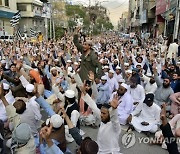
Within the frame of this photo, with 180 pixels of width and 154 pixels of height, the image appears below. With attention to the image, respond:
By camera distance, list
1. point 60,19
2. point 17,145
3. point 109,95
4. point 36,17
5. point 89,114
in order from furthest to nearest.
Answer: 1. point 36,17
2. point 60,19
3. point 109,95
4. point 89,114
5. point 17,145

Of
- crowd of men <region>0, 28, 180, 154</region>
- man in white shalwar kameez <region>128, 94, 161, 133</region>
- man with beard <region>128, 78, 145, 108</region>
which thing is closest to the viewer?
crowd of men <region>0, 28, 180, 154</region>

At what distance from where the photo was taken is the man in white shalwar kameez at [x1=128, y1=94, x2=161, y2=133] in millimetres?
5238

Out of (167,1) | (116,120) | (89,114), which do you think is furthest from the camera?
(167,1)

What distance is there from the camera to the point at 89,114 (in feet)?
18.9

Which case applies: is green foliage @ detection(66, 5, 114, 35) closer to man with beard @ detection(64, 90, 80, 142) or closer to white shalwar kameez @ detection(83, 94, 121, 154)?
man with beard @ detection(64, 90, 80, 142)

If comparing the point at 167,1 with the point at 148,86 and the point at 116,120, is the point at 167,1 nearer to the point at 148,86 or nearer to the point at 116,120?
the point at 148,86

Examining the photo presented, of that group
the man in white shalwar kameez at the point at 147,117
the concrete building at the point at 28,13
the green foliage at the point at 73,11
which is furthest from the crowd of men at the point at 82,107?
the green foliage at the point at 73,11

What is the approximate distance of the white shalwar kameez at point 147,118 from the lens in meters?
5.27

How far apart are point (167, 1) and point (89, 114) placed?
16155 mm

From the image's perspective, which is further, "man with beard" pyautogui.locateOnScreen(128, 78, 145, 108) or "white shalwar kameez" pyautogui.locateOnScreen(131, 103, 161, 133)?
"man with beard" pyautogui.locateOnScreen(128, 78, 145, 108)

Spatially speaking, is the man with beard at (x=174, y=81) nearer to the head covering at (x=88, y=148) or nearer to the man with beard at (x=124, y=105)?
the man with beard at (x=124, y=105)

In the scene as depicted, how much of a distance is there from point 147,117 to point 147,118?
0.06 ft

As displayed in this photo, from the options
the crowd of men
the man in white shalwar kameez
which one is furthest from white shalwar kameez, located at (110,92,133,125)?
the man in white shalwar kameez

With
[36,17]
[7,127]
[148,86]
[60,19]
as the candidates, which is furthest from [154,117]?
[36,17]
